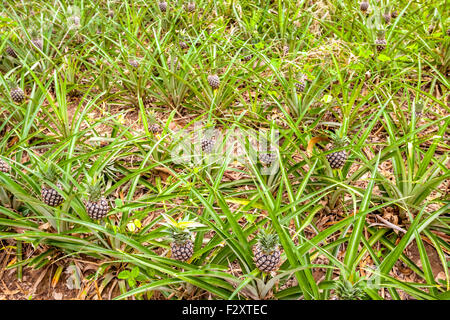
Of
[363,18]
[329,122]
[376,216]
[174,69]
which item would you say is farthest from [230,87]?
[363,18]

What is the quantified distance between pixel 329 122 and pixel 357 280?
4.09ft

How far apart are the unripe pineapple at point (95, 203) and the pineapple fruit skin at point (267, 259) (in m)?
0.67

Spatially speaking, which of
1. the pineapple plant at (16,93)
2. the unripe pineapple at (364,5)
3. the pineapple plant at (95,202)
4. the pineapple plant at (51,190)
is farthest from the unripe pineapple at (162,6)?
the pineapple plant at (95,202)

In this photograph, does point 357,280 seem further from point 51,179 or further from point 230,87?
point 230,87

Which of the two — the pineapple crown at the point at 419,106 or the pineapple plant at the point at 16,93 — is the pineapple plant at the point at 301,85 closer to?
the pineapple crown at the point at 419,106

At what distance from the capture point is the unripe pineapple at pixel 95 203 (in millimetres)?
1300

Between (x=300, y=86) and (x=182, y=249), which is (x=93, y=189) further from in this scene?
(x=300, y=86)

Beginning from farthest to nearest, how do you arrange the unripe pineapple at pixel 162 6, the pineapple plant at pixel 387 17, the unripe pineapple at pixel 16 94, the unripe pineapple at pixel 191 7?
the unripe pineapple at pixel 162 6, the unripe pineapple at pixel 191 7, the pineapple plant at pixel 387 17, the unripe pineapple at pixel 16 94

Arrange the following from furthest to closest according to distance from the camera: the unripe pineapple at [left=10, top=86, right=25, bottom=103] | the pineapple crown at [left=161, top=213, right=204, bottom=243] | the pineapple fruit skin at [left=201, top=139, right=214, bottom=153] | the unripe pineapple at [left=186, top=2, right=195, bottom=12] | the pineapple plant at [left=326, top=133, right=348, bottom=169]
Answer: the unripe pineapple at [left=186, top=2, right=195, bottom=12]
the unripe pineapple at [left=10, top=86, right=25, bottom=103]
the pineapple fruit skin at [left=201, top=139, right=214, bottom=153]
the pineapple plant at [left=326, top=133, right=348, bottom=169]
the pineapple crown at [left=161, top=213, right=204, bottom=243]

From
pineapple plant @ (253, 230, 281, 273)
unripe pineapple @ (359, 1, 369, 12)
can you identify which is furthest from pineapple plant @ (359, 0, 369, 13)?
pineapple plant @ (253, 230, 281, 273)

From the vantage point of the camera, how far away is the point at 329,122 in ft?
6.97

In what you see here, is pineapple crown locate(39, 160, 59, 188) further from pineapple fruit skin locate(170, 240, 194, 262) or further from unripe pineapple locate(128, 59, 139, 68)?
unripe pineapple locate(128, 59, 139, 68)

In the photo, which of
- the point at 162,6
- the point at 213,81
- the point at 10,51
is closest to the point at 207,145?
the point at 213,81

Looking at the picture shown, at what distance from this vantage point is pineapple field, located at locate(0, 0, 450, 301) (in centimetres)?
125
